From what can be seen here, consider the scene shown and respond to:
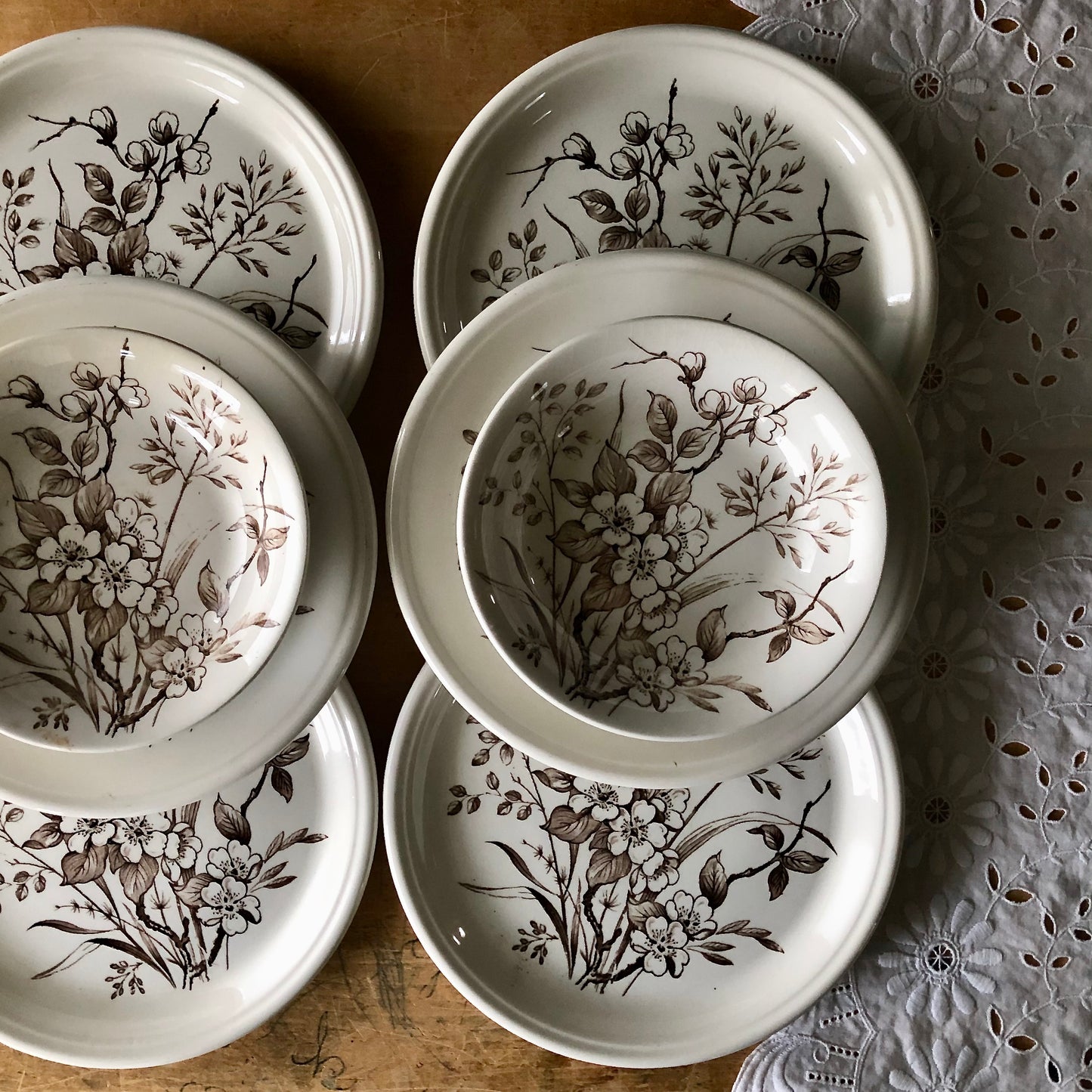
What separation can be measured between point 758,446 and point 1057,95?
0.43m

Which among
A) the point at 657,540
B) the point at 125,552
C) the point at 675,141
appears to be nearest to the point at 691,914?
the point at 657,540

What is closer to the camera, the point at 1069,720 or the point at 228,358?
the point at 228,358

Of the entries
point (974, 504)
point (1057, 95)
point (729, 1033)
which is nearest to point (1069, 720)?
point (974, 504)

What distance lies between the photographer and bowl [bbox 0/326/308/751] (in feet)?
1.83

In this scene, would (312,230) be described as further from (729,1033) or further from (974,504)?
(729,1033)

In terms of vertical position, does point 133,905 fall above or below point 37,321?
below

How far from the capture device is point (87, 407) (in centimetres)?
57

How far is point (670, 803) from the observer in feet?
2.22

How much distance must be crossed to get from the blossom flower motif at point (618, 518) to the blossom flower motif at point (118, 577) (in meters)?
0.33

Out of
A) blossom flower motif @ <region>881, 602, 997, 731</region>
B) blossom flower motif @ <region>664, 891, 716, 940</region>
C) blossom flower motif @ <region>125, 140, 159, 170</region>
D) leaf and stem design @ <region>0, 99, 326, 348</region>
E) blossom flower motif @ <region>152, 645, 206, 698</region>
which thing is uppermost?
blossom flower motif @ <region>125, 140, 159, 170</region>

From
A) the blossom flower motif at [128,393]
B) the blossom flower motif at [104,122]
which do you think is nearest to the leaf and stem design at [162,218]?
the blossom flower motif at [104,122]

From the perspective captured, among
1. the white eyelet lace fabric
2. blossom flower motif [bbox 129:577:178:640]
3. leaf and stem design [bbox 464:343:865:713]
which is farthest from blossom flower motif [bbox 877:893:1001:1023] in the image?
blossom flower motif [bbox 129:577:178:640]

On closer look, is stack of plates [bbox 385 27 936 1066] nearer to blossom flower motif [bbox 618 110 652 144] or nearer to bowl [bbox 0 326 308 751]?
blossom flower motif [bbox 618 110 652 144]

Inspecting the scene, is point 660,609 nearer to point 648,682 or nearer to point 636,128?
point 648,682
